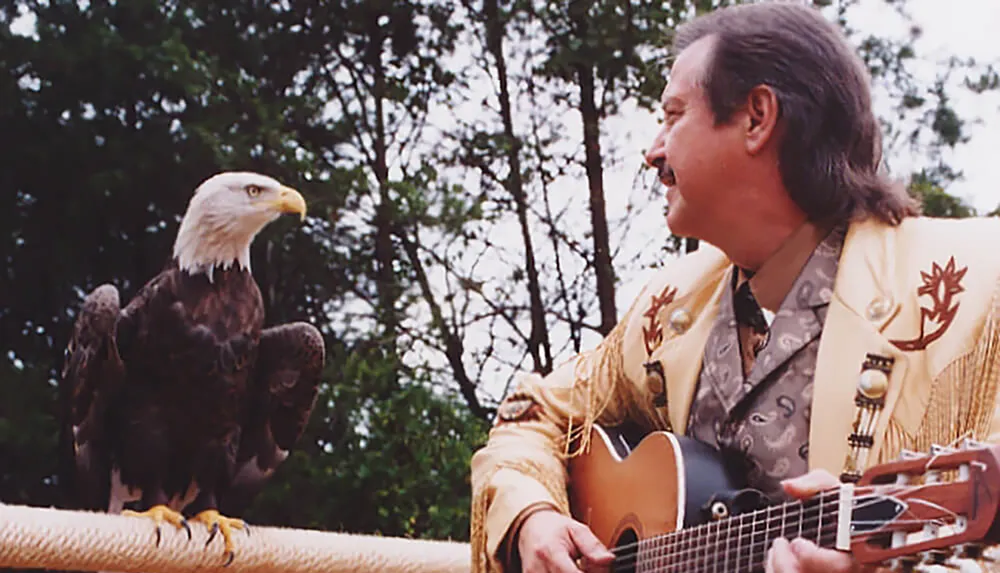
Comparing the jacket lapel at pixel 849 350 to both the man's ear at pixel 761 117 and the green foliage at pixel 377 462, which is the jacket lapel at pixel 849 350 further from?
the green foliage at pixel 377 462

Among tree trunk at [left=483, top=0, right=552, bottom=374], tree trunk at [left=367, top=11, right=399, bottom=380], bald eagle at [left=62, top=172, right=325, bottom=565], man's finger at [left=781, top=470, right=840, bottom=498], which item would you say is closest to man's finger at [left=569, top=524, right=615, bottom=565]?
man's finger at [left=781, top=470, right=840, bottom=498]

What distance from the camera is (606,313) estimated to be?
18.3ft

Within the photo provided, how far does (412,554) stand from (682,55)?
1.02 meters

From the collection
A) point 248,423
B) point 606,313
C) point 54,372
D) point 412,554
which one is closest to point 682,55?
point 412,554

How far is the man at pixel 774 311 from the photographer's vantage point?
1.31 meters

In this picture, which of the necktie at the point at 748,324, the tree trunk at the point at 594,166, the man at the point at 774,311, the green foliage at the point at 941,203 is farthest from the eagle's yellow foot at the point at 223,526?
the green foliage at the point at 941,203

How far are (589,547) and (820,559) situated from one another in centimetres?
45

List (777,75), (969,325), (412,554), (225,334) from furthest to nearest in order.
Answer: (225,334), (412,554), (777,75), (969,325)

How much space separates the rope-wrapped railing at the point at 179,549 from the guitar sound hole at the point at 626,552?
0.71 meters

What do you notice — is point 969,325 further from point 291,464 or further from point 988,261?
point 291,464

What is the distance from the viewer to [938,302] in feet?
4.38

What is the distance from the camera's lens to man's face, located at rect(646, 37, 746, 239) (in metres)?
1.50

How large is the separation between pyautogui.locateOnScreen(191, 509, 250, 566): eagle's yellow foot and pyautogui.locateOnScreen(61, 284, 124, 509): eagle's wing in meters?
0.32

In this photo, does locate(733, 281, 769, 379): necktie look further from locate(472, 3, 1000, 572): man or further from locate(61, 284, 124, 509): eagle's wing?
locate(61, 284, 124, 509): eagle's wing
